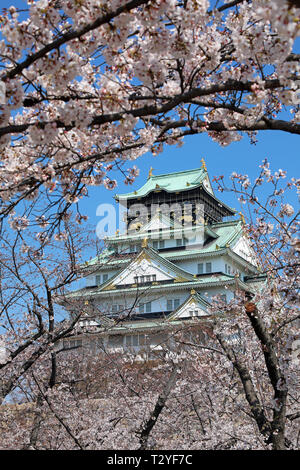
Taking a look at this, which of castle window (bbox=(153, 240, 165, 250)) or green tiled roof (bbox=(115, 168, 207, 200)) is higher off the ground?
green tiled roof (bbox=(115, 168, 207, 200))

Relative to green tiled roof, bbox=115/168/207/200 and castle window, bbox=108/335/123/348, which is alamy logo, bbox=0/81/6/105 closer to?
castle window, bbox=108/335/123/348

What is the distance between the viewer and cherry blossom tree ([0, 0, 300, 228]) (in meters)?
3.16

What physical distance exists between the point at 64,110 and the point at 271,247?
632 cm

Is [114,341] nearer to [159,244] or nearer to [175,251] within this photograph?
[175,251]

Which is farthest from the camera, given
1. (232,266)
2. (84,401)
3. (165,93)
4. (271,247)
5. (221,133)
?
(232,266)

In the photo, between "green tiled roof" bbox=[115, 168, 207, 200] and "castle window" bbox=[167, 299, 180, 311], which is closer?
"castle window" bbox=[167, 299, 180, 311]

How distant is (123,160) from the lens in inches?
176

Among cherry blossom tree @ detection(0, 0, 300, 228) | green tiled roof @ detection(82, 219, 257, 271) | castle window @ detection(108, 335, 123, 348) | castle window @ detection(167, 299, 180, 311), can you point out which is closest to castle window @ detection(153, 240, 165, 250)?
green tiled roof @ detection(82, 219, 257, 271)

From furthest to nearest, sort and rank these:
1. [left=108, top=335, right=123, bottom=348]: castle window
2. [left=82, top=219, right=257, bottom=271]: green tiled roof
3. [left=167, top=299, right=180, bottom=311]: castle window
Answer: [left=82, top=219, right=257, bottom=271]: green tiled roof
[left=167, top=299, right=180, bottom=311]: castle window
[left=108, top=335, right=123, bottom=348]: castle window

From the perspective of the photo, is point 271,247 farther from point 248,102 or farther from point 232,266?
point 232,266

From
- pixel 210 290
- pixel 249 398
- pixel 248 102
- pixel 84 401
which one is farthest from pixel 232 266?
pixel 248 102

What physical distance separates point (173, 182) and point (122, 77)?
3737cm

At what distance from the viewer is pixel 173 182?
41062mm

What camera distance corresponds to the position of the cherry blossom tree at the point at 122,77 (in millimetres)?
3156
